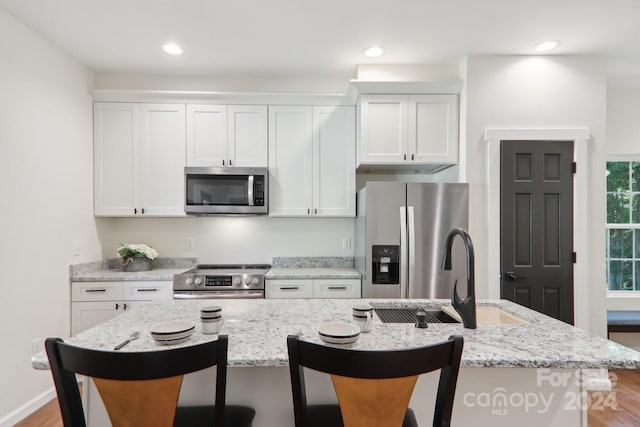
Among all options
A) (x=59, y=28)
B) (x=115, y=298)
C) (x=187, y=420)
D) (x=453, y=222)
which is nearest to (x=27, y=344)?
(x=115, y=298)

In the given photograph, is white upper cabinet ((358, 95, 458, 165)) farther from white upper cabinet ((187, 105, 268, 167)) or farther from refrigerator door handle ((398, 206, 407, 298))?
white upper cabinet ((187, 105, 268, 167))

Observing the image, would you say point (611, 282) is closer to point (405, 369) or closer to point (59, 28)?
point (405, 369)

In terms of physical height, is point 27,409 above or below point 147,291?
below

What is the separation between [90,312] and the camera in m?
2.92

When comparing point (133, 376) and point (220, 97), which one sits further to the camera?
point (220, 97)

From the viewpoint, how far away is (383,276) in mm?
2828

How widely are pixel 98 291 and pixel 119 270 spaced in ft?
1.39

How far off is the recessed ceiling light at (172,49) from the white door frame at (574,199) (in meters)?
2.74

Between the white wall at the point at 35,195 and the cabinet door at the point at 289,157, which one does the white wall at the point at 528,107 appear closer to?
the cabinet door at the point at 289,157

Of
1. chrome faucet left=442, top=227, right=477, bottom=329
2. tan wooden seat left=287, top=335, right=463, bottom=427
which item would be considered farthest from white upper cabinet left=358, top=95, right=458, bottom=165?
tan wooden seat left=287, top=335, right=463, bottom=427

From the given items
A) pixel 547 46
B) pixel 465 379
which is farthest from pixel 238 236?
pixel 547 46

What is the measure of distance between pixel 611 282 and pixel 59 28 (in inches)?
231

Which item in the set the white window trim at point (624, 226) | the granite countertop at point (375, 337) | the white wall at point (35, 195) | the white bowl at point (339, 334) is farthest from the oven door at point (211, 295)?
the white window trim at point (624, 226)

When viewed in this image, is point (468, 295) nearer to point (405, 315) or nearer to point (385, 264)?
point (405, 315)
